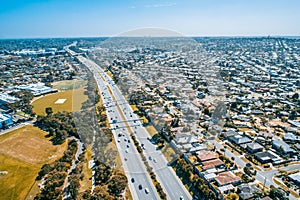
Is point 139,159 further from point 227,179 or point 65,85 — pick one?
point 65,85

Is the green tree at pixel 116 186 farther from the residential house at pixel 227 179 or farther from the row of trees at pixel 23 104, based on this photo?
the row of trees at pixel 23 104

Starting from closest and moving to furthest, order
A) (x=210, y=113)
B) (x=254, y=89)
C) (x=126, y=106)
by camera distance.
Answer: (x=210, y=113) → (x=126, y=106) → (x=254, y=89)

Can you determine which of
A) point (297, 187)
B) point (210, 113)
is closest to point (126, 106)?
point (210, 113)

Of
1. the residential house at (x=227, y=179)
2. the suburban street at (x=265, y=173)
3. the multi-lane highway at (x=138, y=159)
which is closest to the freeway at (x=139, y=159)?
the multi-lane highway at (x=138, y=159)

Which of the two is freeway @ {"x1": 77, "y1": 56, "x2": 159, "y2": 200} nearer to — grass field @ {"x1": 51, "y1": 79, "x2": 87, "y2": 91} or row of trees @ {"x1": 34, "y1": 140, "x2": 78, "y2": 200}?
row of trees @ {"x1": 34, "y1": 140, "x2": 78, "y2": 200}

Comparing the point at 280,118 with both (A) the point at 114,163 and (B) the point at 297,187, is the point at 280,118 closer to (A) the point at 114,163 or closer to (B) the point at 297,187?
(B) the point at 297,187
